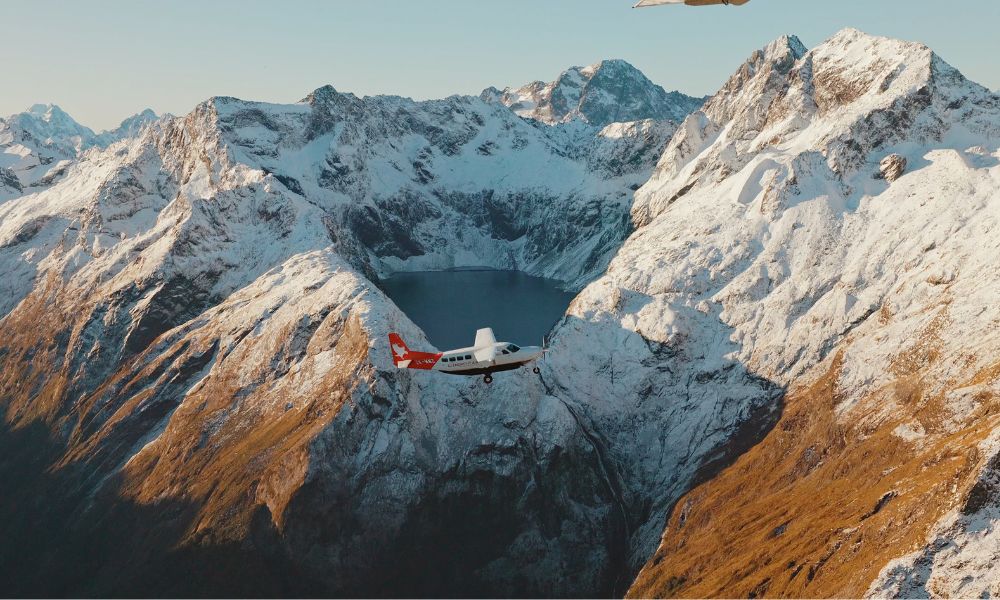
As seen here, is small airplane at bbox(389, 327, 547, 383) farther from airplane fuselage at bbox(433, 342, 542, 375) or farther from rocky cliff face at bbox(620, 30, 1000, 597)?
rocky cliff face at bbox(620, 30, 1000, 597)

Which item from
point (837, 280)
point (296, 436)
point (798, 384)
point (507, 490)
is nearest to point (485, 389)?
point (507, 490)

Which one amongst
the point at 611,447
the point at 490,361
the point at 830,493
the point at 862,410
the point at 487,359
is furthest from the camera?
the point at 611,447

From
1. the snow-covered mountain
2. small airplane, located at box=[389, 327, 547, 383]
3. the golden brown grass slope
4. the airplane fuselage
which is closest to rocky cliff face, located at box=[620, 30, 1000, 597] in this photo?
the golden brown grass slope

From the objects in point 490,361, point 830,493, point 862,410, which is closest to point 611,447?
point 830,493

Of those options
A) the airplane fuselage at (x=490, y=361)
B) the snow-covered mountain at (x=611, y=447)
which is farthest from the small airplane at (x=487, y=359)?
the snow-covered mountain at (x=611, y=447)

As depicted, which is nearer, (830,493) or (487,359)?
(487,359)

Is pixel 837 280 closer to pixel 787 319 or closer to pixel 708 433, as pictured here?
pixel 787 319

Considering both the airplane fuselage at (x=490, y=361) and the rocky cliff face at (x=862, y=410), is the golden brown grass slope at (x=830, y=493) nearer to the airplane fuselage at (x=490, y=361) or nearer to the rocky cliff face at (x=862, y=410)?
the rocky cliff face at (x=862, y=410)

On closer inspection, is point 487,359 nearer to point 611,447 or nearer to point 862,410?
point 611,447

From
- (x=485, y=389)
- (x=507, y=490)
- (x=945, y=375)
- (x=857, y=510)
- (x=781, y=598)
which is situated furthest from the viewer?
(x=485, y=389)

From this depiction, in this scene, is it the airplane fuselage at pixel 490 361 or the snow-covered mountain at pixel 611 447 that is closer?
the airplane fuselage at pixel 490 361

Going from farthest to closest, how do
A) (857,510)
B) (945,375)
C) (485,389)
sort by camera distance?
(485,389) < (945,375) < (857,510)
